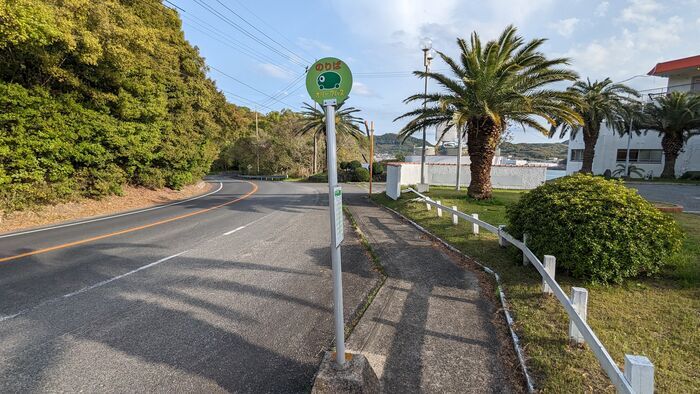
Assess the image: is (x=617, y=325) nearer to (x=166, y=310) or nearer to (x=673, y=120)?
(x=166, y=310)

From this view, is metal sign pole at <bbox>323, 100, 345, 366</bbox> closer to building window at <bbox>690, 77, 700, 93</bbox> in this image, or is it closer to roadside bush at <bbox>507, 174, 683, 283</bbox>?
roadside bush at <bbox>507, 174, 683, 283</bbox>

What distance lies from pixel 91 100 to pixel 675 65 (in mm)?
48963

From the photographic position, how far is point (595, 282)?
489 centimetres

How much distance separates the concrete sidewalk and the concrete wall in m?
11.0

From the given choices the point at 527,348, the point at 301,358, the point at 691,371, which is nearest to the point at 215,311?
the point at 301,358

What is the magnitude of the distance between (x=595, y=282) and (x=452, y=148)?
40.3 metres

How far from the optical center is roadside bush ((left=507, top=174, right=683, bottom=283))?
15.9ft

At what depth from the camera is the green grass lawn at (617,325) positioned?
119 inches

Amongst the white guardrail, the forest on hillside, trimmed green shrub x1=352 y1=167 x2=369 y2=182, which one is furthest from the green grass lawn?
trimmed green shrub x1=352 y1=167 x2=369 y2=182

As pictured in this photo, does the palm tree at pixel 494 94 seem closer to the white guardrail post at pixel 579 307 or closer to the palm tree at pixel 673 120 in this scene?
the white guardrail post at pixel 579 307

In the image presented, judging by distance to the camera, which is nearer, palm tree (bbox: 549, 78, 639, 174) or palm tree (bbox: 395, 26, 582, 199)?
palm tree (bbox: 395, 26, 582, 199)

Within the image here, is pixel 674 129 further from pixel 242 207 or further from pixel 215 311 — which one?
pixel 215 311

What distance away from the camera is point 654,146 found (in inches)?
1320

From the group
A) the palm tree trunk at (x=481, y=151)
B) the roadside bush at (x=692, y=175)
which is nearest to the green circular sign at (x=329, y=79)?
the palm tree trunk at (x=481, y=151)
